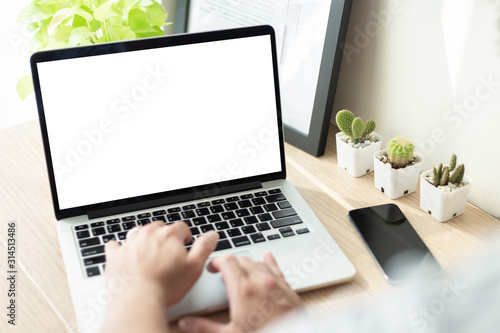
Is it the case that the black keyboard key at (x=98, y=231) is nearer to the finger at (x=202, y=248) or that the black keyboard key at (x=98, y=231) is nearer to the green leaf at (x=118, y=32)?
the finger at (x=202, y=248)

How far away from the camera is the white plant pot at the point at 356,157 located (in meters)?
0.98

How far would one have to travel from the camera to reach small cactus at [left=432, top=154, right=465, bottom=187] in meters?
0.85

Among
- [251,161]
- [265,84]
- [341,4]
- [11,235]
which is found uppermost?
[341,4]

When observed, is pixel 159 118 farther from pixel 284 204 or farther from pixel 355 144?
pixel 355 144

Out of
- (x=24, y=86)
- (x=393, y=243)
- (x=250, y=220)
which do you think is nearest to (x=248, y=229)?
(x=250, y=220)

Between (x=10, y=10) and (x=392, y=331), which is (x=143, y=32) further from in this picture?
(x=392, y=331)

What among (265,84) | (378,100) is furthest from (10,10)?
(378,100)

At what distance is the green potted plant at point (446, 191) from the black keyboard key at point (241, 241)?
1.05 ft

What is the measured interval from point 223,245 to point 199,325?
0.16 m

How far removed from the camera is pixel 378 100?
105cm

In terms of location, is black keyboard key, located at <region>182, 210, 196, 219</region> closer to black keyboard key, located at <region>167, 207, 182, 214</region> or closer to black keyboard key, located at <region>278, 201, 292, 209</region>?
black keyboard key, located at <region>167, 207, 182, 214</region>

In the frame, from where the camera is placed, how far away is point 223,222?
2.73ft

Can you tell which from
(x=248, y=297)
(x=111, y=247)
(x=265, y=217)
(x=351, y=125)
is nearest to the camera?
(x=248, y=297)

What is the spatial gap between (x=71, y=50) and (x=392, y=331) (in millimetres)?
593
